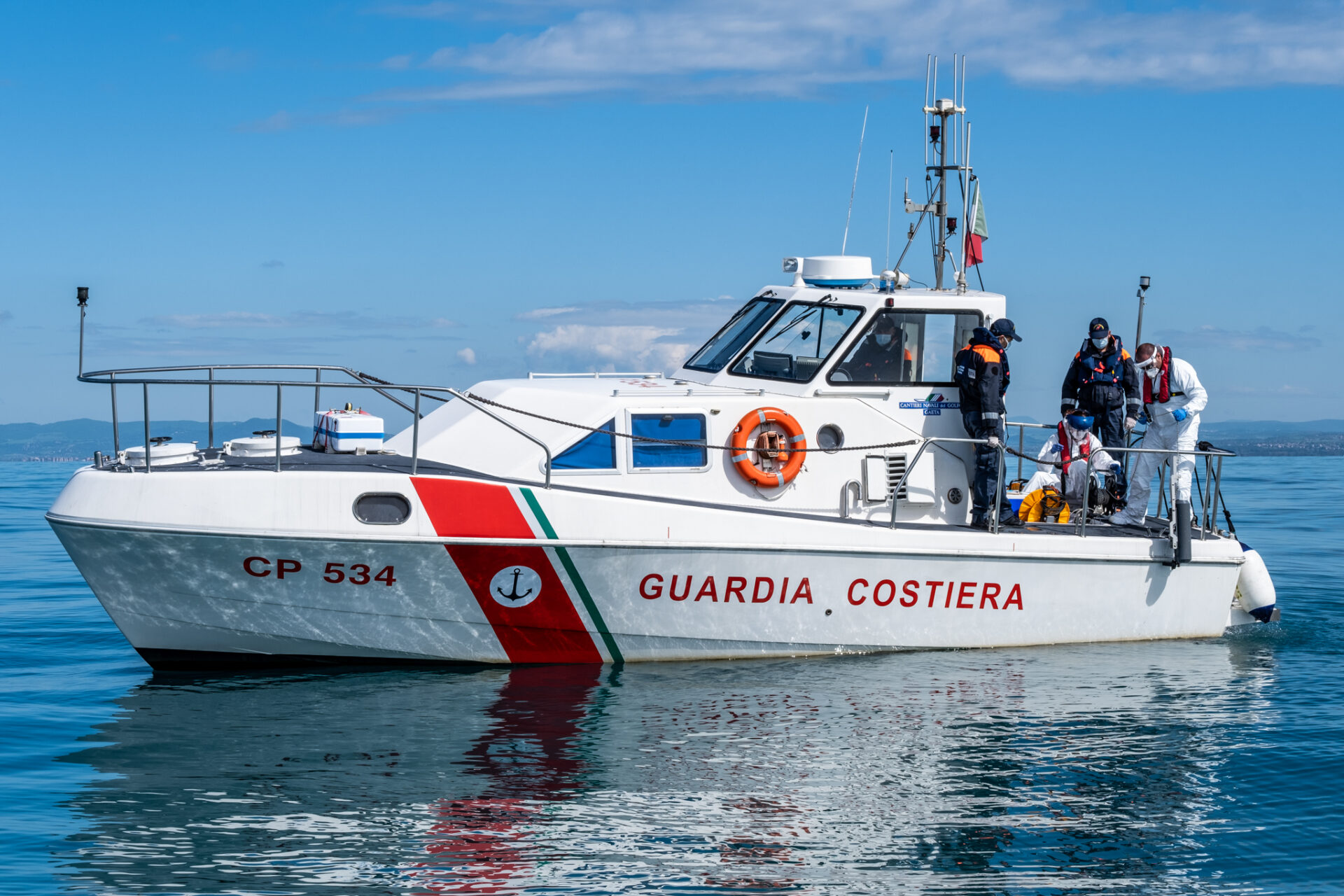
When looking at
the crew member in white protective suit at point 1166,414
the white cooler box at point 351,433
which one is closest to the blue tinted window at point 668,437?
the white cooler box at point 351,433

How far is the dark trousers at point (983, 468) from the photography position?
30.5ft

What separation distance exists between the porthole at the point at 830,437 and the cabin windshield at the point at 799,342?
448 mm

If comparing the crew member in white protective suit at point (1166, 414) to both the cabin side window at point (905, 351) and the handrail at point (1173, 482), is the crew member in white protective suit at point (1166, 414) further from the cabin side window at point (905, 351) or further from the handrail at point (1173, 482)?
the cabin side window at point (905, 351)

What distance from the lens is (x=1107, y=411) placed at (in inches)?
403

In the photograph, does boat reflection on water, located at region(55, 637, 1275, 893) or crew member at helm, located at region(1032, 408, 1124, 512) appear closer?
boat reflection on water, located at region(55, 637, 1275, 893)

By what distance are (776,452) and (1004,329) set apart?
1.98 meters

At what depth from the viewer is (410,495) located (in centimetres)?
818

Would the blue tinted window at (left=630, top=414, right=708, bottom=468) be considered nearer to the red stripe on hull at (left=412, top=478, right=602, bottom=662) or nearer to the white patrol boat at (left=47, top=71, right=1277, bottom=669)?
the white patrol boat at (left=47, top=71, right=1277, bottom=669)

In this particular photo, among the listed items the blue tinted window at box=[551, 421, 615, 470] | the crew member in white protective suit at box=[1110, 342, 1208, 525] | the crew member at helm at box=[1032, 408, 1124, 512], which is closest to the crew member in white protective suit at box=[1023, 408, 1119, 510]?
→ the crew member at helm at box=[1032, 408, 1124, 512]

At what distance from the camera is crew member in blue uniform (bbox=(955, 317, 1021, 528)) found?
30.3ft

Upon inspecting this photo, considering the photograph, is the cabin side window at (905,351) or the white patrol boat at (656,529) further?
the cabin side window at (905,351)

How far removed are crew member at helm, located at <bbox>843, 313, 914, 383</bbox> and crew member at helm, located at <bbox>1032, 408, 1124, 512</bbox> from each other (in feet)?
4.23

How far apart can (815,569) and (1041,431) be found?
3622mm

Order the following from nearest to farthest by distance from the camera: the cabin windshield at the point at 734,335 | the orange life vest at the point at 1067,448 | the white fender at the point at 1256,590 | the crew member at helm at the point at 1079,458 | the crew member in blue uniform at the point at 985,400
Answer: the crew member in blue uniform at the point at 985,400 < the crew member at helm at the point at 1079,458 < the orange life vest at the point at 1067,448 < the white fender at the point at 1256,590 < the cabin windshield at the point at 734,335
